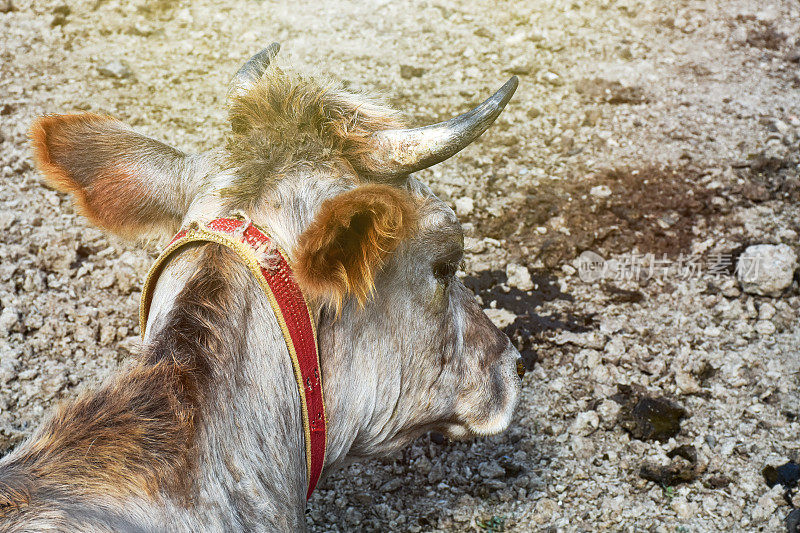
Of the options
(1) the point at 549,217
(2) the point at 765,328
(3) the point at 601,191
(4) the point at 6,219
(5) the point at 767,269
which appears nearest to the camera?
(2) the point at 765,328

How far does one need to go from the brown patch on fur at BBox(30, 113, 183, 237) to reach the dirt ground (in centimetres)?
24

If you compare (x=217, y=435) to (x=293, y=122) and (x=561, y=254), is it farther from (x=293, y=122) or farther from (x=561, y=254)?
(x=561, y=254)

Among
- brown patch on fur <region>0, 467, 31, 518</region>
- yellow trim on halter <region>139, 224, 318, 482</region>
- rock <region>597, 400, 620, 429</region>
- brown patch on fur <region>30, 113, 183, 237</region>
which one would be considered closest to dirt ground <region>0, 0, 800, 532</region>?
rock <region>597, 400, 620, 429</region>

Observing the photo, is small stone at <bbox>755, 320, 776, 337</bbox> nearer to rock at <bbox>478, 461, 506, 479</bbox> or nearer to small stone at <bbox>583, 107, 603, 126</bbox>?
rock at <bbox>478, 461, 506, 479</bbox>

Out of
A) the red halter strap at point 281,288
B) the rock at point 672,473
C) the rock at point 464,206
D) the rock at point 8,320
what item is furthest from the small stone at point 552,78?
the red halter strap at point 281,288

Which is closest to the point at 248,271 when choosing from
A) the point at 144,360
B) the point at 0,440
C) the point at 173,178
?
the point at 144,360

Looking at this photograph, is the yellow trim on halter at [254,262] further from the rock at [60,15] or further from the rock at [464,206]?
the rock at [60,15]

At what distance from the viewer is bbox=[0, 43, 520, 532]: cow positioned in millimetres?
2000

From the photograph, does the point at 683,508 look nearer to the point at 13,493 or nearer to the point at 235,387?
the point at 235,387

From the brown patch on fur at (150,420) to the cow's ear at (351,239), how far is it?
0.27m

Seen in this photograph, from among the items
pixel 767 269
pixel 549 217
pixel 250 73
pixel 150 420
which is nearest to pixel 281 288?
pixel 150 420

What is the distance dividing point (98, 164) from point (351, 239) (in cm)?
91

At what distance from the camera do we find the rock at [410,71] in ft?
19.1

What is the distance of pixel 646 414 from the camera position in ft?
12.4
